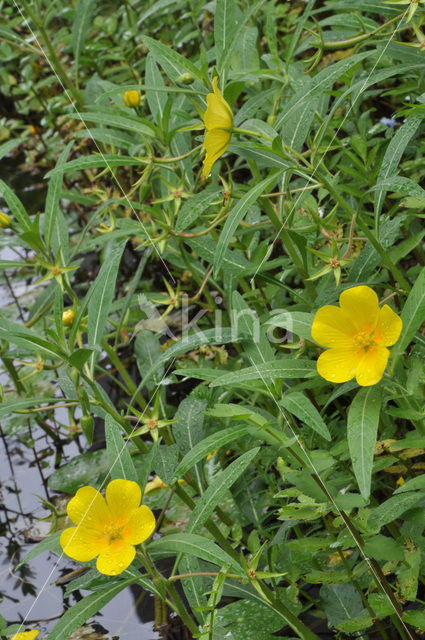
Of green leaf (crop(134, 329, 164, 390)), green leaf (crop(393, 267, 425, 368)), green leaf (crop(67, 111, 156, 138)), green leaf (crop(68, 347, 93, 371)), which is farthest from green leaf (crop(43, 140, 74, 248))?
green leaf (crop(393, 267, 425, 368))

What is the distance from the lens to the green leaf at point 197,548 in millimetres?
1078

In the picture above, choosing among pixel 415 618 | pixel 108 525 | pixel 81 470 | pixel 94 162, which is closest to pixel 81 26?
pixel 94 162

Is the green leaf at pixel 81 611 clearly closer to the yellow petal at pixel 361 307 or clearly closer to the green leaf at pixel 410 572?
the green leaf at pixel 410 572

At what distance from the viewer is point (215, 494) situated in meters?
1.26

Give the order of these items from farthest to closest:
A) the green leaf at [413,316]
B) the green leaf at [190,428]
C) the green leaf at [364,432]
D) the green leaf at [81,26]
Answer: the green leaf at [81,26] < the green leaf at [190,428] < the green leaf at [413,316] < the green leaf at [364,432]

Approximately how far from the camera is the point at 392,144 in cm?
145

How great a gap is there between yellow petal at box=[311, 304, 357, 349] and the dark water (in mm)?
850

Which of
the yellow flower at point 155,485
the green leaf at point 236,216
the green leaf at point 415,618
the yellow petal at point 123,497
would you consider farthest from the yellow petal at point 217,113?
the yellow flower at point 155,485

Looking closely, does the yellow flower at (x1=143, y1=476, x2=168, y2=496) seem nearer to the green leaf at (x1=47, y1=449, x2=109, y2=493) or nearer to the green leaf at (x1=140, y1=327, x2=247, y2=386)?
the green leaf at (x1=47, y1=449, x2=109, y2=493)

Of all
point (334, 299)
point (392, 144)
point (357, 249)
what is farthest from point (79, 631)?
point (392, 144)

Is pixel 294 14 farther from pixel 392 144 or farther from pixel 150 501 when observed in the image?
pixel 150 501

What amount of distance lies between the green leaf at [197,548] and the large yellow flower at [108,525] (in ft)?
0.15

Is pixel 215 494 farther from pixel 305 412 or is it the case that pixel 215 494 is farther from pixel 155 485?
pixel 155 485

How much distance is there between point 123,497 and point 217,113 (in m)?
0.65
